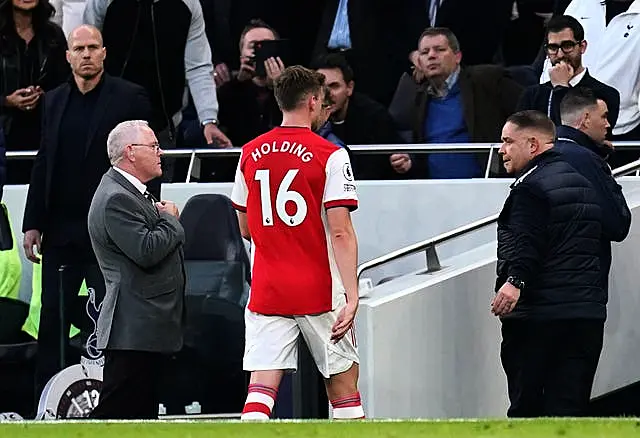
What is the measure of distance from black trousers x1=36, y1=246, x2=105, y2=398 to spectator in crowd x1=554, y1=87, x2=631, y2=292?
8.98 ft

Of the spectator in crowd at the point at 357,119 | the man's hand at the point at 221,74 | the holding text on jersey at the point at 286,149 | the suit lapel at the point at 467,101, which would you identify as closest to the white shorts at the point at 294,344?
the holding text on jersey at the point at 286,149

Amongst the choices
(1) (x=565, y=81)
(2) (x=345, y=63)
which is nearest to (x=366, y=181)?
(2) (x=345, y=63)

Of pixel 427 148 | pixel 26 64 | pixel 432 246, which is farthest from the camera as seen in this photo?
pixel 26 64

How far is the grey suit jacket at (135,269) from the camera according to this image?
8.57m

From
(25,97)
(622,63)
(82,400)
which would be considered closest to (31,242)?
(82,400)

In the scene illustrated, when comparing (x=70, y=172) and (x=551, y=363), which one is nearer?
(x=551, y=363)

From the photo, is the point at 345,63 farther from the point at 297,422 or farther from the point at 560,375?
the point at 297,422

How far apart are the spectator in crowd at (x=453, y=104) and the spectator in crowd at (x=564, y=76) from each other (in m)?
0.66

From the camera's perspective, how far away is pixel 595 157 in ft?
30.3

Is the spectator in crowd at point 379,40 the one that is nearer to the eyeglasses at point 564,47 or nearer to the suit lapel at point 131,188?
the eyeglasses at point 564,47

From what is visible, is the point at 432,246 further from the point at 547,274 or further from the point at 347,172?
the point at 347,172

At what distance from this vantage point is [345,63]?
11250 millimetres

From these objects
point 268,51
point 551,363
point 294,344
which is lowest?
point 551,363

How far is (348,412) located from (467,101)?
3.55 m
